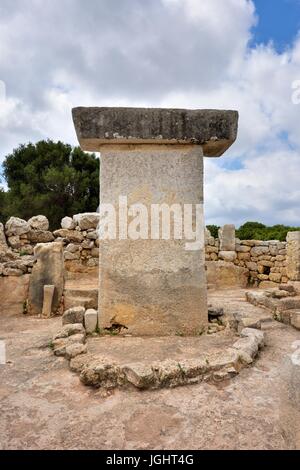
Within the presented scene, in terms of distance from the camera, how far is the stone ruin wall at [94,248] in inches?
305

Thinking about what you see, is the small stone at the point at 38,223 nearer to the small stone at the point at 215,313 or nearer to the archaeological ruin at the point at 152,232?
the archaeological ruin at the point at 152,232

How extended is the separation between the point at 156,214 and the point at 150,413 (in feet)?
6.82

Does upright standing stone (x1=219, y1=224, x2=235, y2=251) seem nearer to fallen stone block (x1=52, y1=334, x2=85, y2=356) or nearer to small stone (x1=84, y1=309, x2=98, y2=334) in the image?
small stone (x1=84, y1=309, x2=98, y2=334)

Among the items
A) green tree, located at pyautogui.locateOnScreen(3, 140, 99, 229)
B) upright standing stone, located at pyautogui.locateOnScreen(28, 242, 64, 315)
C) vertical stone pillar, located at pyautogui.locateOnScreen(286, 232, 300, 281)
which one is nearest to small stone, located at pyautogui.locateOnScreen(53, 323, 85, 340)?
A: upright standing stone, located at pyautogui.locateOnScreen(28, 242, 64, 315)

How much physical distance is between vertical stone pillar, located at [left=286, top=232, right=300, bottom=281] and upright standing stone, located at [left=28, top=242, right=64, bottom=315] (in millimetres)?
5327

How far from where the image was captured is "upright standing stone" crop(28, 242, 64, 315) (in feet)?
17.2

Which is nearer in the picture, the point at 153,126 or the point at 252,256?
the point at 153,126

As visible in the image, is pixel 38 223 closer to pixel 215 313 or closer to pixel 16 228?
pixel 16 228

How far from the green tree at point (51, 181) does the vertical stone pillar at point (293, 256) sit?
971 cm

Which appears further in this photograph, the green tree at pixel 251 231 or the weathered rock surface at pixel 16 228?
Answer: the green tree at pixel 251 231

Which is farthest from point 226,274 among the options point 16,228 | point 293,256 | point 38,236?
point 16,228

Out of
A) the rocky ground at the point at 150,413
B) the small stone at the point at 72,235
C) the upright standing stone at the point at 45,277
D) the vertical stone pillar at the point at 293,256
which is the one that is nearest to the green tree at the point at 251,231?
the vertical stone pillar at the point at 293,256

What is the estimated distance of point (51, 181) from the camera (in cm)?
1536
